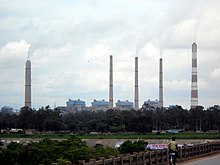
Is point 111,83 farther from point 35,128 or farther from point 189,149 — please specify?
point 189,149

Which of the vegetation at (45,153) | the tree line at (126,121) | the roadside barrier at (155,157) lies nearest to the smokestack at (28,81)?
the tree line at (126,121)

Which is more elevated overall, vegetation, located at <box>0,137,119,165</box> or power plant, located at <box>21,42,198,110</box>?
power plant, located at <box>21,42,198,110</box>

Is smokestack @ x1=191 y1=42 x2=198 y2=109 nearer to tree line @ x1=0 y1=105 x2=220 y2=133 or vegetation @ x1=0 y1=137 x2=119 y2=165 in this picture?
tree line @ x1=0 y1=105 x2=220 y2=133

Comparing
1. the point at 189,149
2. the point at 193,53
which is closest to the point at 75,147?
the point at 189,149

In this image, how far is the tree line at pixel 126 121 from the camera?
485 ft

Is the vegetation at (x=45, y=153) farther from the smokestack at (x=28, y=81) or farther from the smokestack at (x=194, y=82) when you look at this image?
the smokestack at (x=194, y=82)

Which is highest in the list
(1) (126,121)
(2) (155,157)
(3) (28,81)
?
(3) (28,81)

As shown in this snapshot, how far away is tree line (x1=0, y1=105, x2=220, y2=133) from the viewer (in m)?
148

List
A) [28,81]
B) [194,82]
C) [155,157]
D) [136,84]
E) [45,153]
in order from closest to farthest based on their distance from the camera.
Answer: [45,153], [155,157], [28,81], [194,82], [136,84]

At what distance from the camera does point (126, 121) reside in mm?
148625

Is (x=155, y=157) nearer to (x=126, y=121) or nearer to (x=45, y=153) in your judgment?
(x=45, y=153)

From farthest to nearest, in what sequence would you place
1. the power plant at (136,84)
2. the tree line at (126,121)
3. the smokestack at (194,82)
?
the smokestack at (194,82) < the power plant at (136,84) < the tree line at (126,121)

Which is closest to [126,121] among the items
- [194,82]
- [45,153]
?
[194,82]

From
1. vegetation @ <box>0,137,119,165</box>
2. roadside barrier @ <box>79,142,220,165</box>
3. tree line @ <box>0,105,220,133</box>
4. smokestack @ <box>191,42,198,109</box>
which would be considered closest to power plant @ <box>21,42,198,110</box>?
smokestack @ <box>191,42,198,109</box>
